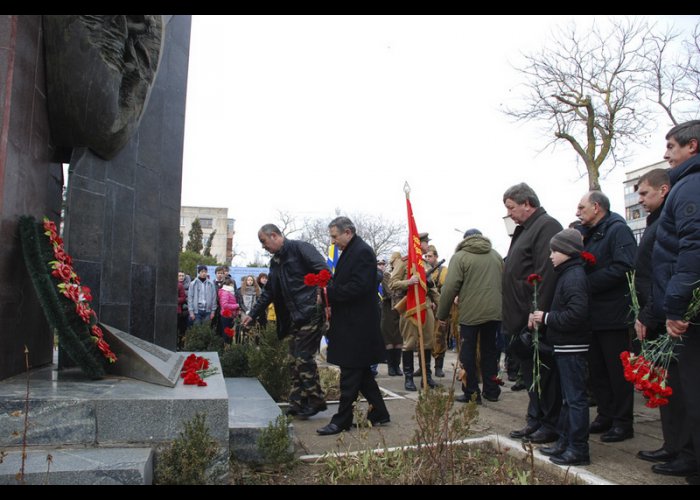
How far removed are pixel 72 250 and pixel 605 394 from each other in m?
4.74

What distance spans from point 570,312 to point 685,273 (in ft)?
2.77

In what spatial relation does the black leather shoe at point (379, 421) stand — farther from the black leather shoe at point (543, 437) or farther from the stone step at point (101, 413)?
the stone step at point (101, 413)

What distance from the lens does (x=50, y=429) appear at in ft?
10.6

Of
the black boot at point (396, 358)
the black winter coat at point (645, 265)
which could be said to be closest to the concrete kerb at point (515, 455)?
the black winter coat at point (645, 265)

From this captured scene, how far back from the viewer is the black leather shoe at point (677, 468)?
3584mm

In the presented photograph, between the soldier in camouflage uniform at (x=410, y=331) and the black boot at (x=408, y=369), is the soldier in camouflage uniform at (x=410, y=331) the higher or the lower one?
the higher one

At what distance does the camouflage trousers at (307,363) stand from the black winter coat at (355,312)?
1.86 ft

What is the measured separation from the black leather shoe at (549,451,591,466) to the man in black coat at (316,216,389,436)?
1.67 metres

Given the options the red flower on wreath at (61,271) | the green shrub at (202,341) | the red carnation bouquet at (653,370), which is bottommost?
the green shrub at (202,341)

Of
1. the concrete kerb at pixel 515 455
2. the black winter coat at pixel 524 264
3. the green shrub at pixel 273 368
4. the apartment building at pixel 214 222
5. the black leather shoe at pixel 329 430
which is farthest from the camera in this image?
the apartment building at pixel 214 222

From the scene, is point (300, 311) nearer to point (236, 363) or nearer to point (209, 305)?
point (236, 363)

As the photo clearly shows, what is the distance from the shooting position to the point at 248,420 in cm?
420

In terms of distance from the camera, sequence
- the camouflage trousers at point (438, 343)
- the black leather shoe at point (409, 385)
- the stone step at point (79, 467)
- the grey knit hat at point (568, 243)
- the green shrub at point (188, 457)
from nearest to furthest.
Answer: the stone step at point (79, 467)
the green shrub at point (188, 457)
the grey knit hat at point (568, 243)
the black leather shoe at point (409, 385)
the camouflage trousers at point (438, 343)
